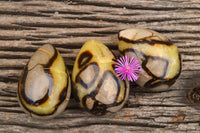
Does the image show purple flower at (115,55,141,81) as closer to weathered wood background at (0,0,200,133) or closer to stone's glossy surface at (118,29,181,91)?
stone's glossy surface at (118,29,181,91)

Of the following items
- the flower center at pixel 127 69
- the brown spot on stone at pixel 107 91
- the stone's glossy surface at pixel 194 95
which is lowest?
the stone's glossy surface at pixel 194 95

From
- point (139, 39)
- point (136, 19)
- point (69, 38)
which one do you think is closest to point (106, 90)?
point (139, 39)

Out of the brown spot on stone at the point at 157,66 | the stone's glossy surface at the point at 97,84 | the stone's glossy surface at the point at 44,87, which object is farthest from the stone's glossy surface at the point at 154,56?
the stone's glossy surface at the point at 44,87

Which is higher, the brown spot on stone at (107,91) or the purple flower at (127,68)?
the purple flower at (127,68)

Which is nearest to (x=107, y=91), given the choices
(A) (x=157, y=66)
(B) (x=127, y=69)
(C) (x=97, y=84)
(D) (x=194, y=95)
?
(C) (x=97, y=84)

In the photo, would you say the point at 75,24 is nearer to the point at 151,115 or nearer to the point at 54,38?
the point at 54,38

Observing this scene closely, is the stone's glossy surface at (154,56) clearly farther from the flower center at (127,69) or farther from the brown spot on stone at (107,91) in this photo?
the brown spot on stone at (107,91)
